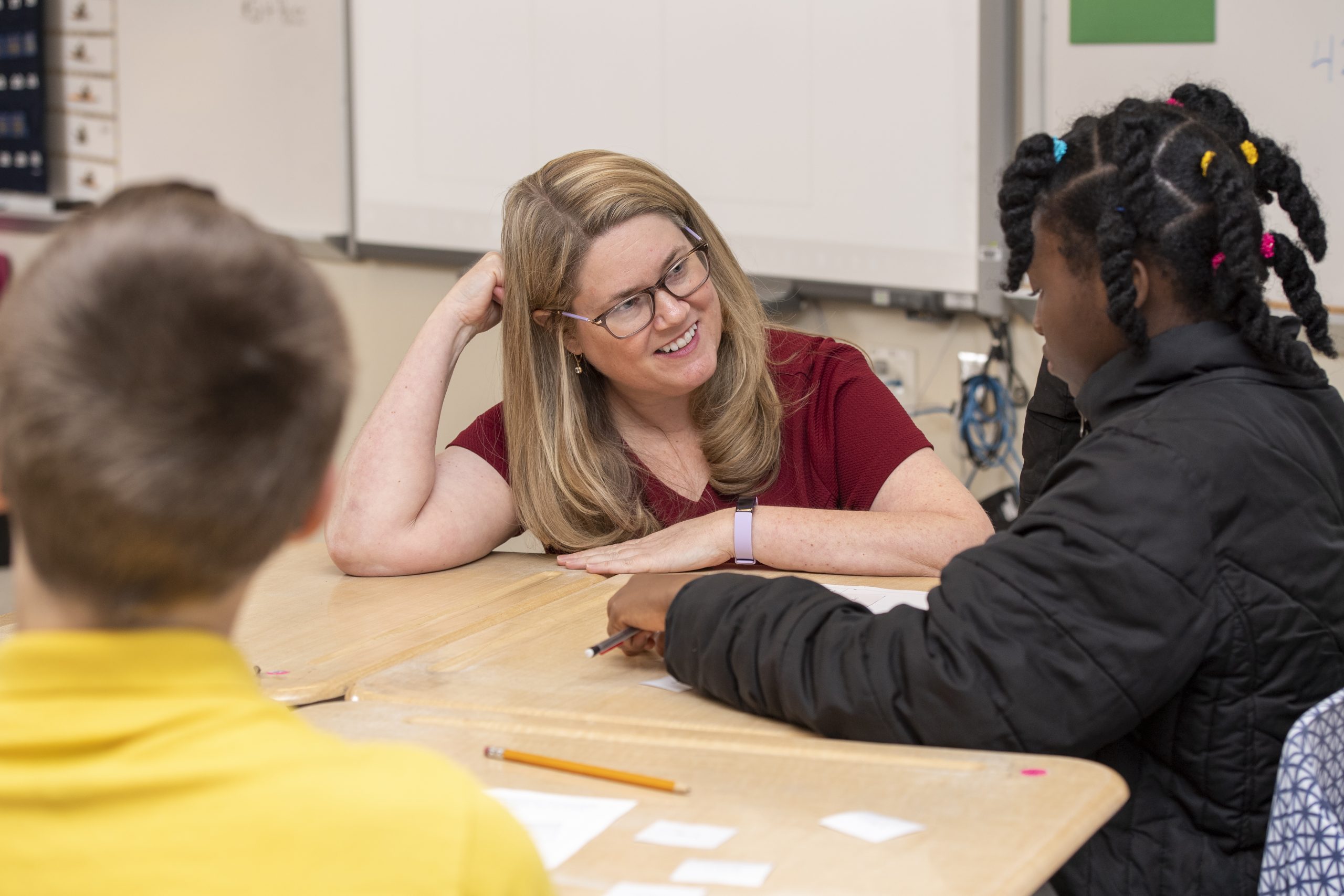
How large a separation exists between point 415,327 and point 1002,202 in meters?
2.92

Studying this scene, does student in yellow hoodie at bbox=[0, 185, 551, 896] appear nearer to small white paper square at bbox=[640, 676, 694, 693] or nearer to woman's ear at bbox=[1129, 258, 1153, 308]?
small white paper square at bbox=[640, 676, 694, 693]

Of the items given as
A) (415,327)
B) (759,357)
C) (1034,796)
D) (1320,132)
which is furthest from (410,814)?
(415,327)

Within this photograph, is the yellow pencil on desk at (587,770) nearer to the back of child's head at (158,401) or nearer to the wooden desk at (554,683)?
the wooden desk at (554,683)

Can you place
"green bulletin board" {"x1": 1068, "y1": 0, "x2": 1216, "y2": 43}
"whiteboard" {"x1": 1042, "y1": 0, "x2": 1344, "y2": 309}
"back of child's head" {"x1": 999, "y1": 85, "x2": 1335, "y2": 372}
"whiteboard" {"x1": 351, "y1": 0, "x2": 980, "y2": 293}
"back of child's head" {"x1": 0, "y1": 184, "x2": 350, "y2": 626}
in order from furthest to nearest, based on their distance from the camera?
"whiteboard" {"x1": 351, "y1": 0, "x2": 980, "y2": 293}
"green bulletin board" {"x1": 1068, "y1": 0, "x2": 1216, "y2": 43}
"whiteboard" {"x1": 1042, "y1": 0, "x2": 1344, "y2": 309}
"back of child's head" {"x1": 999, "y1": 85, "x2": 1335, "y2": 372}
"back of child's head" {"x1": 0, "y1": 184, "x2": 350, "y2": 626}

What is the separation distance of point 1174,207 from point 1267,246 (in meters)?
0.10

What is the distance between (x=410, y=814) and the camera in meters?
0.61

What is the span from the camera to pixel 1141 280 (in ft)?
3.72

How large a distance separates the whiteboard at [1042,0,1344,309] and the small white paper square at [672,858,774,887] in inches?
71.0

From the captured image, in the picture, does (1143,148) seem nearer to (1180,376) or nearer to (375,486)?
(1180,376)

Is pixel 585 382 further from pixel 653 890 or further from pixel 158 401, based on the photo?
pixel 158 401

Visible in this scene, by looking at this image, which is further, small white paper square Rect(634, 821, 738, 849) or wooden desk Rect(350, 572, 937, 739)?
wooden desk Rect(350, 572, 937, 739)

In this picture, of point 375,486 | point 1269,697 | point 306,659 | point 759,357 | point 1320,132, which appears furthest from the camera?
point 1320,132

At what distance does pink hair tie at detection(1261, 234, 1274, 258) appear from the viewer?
3.69ft

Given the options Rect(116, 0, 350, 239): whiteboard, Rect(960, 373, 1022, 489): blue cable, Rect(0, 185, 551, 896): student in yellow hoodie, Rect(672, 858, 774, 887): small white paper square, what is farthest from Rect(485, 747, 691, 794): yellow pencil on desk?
Rect(116, 0, 350, 239): whiteboard
